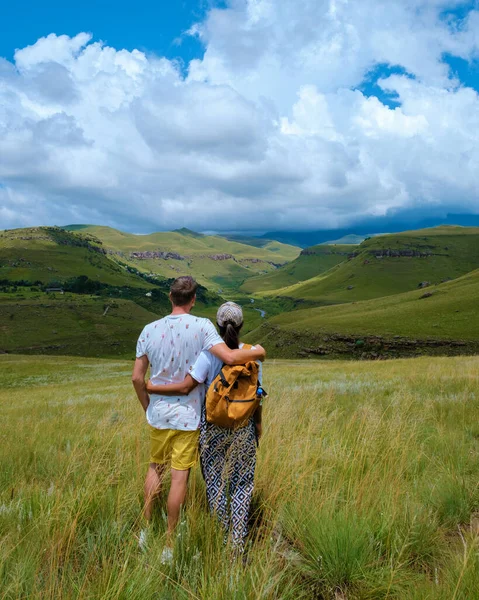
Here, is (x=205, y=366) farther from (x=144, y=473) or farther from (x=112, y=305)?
(x=112, y=305)

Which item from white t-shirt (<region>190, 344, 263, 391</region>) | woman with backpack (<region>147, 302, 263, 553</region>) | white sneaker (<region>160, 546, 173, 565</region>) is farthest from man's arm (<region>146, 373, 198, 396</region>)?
white sneaker (<region>160, 546, 173, 565</region>)

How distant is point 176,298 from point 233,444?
169 centimetres

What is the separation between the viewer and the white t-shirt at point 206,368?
4.11 m

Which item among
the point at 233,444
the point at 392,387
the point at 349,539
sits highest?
the point at 233,444

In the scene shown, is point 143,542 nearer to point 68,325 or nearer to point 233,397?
point 233,397

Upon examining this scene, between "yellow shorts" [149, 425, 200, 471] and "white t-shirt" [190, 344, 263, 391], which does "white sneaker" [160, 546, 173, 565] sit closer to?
"yellow shorts" [149, 425, 200, 471]

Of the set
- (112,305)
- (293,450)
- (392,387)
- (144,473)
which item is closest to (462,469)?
(293,450)

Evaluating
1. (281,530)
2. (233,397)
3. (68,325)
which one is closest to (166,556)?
(281,530)

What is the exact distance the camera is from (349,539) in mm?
3148

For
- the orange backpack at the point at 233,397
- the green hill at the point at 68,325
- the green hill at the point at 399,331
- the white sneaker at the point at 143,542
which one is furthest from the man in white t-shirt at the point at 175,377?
the green hill at the point at 68,325

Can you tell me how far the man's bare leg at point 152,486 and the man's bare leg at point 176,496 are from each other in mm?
188

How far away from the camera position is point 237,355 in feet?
12.6

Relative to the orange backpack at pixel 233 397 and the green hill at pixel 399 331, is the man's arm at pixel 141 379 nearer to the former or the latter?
the orange backpack at pixel 233 397

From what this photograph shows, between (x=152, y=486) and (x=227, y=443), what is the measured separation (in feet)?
3.18
